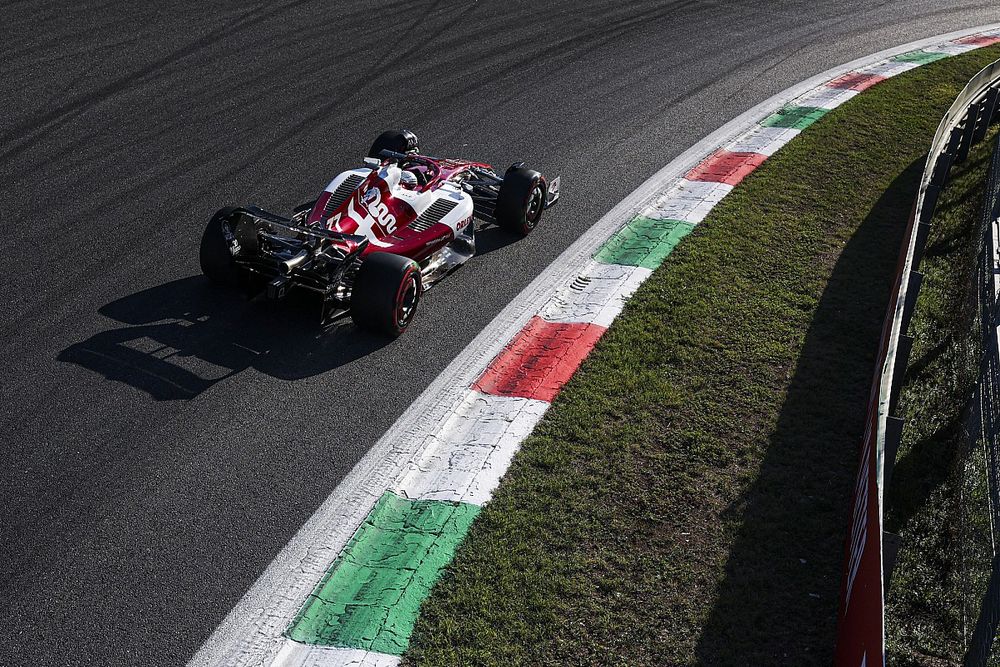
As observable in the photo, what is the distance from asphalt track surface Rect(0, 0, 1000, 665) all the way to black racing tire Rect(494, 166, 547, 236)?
0.18 meters

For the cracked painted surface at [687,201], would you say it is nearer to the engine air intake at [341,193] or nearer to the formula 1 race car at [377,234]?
the formula 1 race car at [377,234]

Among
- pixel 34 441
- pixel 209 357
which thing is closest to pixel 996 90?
pixel 209 357

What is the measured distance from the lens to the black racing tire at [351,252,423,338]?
6.93 meters

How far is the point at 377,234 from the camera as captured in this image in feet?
25.8

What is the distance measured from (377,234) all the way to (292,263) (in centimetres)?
118

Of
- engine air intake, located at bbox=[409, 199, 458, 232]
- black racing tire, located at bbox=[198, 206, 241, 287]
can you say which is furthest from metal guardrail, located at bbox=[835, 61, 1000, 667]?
black racing tire, located at bbox=[198, 206, 241, 287]

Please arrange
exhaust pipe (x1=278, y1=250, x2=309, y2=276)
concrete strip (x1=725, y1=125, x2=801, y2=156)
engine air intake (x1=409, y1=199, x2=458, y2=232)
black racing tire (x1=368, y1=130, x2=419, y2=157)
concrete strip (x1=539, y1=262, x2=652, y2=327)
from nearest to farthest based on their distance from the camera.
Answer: exhaust pipe (x1=278, y1=250, x2=309, y2=276) → concrete strip (x1=539, y1=262, x2=652, y2=327) → engine air intake (x1=409, y1=199, x2=458, y2=232) → black racing tire (x1=368, y1=130, x2=419, y2=157) → concrete strip (x1=725, y1=125, x2=801, y2=156)

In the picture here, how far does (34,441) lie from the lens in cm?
574

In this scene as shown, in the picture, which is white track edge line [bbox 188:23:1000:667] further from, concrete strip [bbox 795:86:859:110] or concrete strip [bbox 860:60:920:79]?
concrete strip [bbox 860:60:920:79]

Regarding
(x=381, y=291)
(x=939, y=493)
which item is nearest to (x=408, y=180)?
(x=381, y=291)

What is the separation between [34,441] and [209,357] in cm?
135

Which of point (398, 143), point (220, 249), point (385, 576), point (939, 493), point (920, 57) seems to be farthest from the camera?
point (920, 57)

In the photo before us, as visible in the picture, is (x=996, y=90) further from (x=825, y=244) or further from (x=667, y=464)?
(x=667, y=464)

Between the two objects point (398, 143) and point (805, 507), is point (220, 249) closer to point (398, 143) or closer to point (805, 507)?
point (398, 143)
